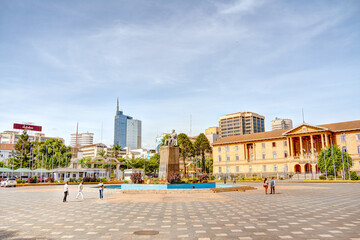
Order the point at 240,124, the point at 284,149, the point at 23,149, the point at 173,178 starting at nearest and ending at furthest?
the point at 173,178, the point at 284,149, the point at 23,149, the point at 240,124

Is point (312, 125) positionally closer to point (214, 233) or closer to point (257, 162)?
point (257, 162)

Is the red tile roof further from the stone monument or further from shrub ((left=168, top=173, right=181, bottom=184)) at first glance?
shrub ((left=168, top=173, right=181, bottom=184))

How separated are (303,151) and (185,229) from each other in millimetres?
70727

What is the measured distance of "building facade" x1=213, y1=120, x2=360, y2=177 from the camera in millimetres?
64800

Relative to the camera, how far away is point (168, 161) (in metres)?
31.0

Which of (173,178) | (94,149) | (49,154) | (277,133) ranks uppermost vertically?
(94,149)

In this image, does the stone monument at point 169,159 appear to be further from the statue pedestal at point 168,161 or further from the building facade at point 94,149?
the building facade at point 94,149

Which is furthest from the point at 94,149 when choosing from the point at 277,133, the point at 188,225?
the point at 188,225

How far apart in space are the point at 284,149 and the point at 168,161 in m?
52.2

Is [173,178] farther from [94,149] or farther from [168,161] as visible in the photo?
[94,149]

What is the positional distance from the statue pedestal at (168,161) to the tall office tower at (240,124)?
456 ft

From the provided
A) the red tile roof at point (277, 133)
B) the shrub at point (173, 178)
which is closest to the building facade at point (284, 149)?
the red tile roof at point (277, 133)

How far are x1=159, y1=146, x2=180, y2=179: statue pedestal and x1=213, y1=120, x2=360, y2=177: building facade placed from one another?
42294mm

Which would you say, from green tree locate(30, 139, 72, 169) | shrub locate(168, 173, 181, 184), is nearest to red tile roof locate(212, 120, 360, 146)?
green tree locate(30, 139, 72, 169)
